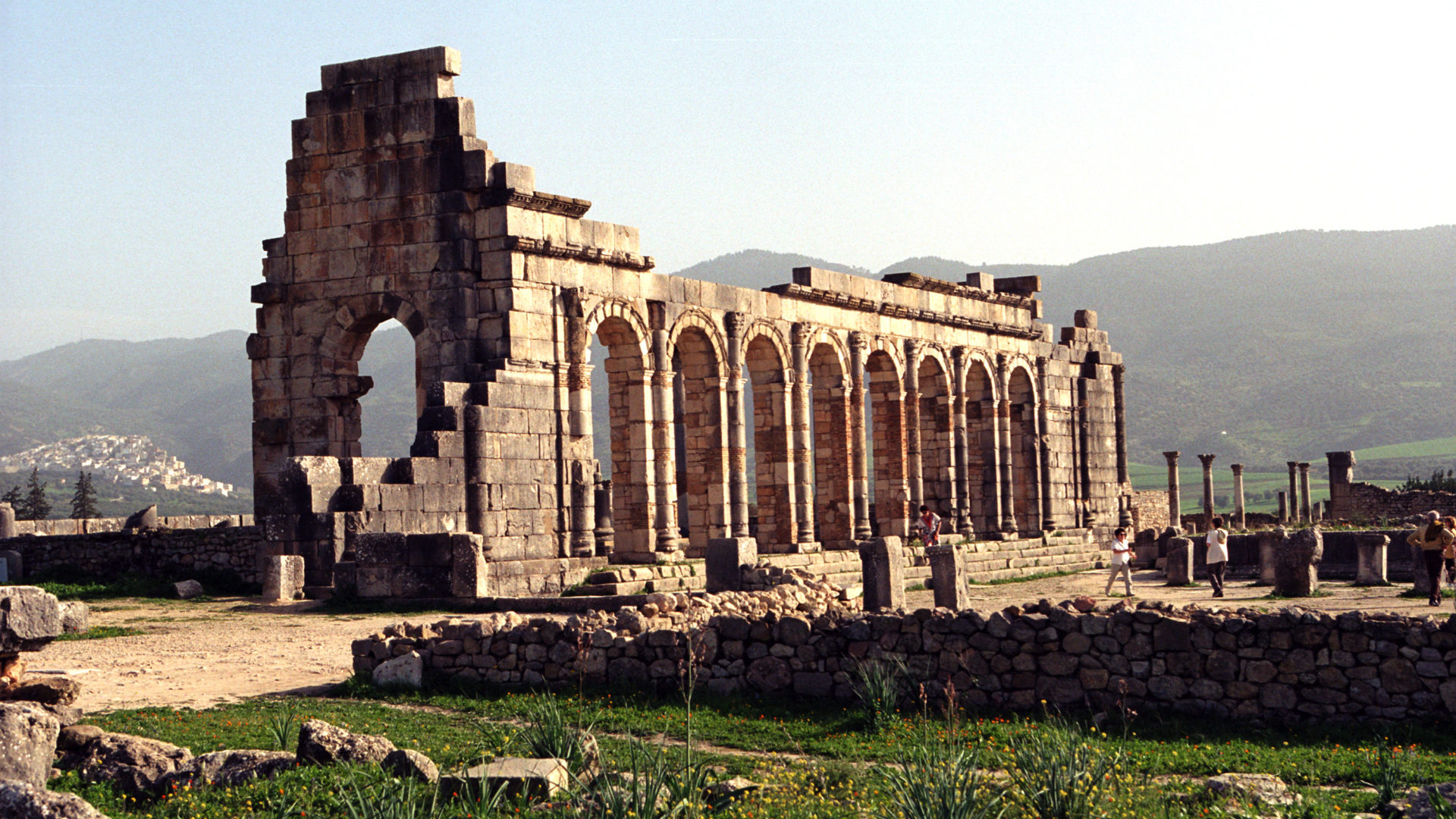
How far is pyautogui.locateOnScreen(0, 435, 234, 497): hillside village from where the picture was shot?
177375 mm

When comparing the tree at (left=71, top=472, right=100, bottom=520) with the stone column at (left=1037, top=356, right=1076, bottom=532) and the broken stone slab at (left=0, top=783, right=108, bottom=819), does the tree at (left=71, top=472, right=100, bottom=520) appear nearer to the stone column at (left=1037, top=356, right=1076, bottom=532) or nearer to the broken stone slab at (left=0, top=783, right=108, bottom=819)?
the stone column at (left=1037, top=356, right=1076, bottom=532)

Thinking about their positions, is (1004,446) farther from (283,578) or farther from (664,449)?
(283,578)

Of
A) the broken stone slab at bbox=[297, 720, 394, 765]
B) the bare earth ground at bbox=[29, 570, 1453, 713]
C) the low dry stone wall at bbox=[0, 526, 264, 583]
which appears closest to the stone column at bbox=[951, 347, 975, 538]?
the bare earth ground at bbox=[29, 570, 1453, 713]

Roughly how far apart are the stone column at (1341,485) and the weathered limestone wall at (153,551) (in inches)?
1450

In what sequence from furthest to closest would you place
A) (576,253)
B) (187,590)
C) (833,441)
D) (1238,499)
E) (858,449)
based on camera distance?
(1238,499) → (858,449) → (833,441) → (576,253) → (187,590)

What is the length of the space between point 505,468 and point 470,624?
9.47 meters

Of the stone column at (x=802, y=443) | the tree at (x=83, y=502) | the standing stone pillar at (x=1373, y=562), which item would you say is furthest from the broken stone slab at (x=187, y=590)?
the tree at (x=83, y=502)

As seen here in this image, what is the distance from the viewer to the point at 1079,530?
41312 mm

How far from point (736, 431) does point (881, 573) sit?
9.60 m

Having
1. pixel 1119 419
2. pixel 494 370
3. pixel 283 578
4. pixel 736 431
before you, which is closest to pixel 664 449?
pixel 736 431

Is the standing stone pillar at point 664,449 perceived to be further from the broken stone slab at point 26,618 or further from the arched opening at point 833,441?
the broken stone slab at point 26,618

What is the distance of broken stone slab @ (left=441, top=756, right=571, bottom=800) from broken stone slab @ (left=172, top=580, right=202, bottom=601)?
51.8 ft

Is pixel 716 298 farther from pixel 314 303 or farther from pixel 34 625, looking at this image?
pixel 34 625

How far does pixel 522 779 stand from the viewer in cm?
929
